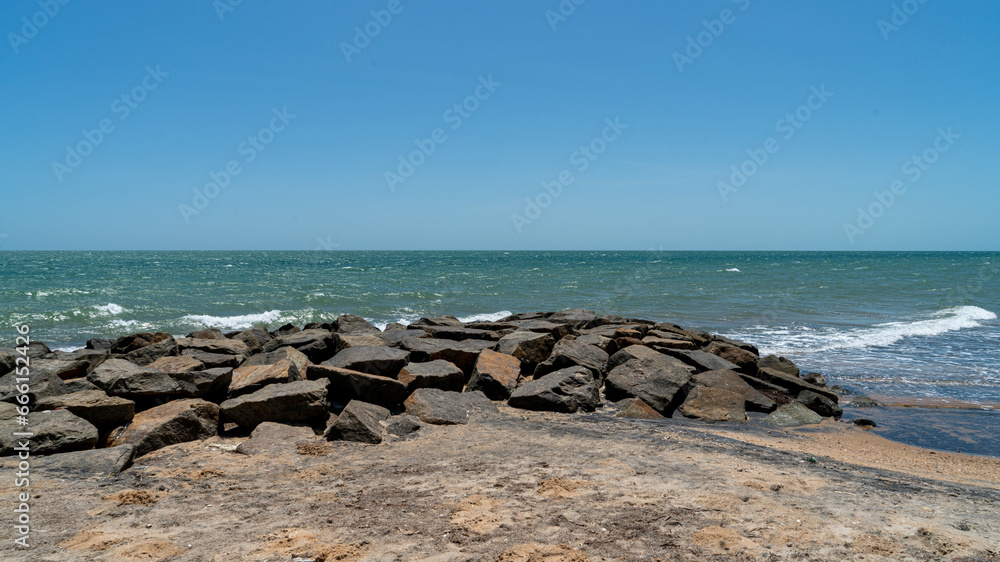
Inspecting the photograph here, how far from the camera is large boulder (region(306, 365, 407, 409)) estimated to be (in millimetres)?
7270

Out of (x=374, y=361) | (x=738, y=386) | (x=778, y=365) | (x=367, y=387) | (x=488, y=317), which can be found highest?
(x=374, y=361)

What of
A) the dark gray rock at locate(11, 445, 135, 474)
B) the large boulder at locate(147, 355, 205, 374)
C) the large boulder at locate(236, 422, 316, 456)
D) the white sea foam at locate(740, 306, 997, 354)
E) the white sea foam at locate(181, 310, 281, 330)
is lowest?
the white sea foam at locate(181, 310, 281, 330)

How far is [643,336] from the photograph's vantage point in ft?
40.3

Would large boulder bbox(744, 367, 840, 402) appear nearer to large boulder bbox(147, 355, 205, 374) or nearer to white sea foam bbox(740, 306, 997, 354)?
white sea foam bbox(740, 306, 997, 354)

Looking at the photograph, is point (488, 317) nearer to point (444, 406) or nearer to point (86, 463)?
point (444, 406)

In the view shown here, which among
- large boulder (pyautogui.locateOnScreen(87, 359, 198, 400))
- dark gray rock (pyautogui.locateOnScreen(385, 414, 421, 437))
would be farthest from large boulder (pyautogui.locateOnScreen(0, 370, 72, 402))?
dark gray rock (pyautogui.locateOnScreen(385, 414, 421, 437))

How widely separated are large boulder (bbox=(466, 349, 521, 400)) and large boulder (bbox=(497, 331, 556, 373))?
84cm

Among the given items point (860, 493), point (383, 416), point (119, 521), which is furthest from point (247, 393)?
point (860, 493)

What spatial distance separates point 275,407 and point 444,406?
6.28 ft

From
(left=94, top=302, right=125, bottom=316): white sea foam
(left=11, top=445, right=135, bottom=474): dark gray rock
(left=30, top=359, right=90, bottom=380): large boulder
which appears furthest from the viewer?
(left=94, top=302, right=125, bottom=316): white sea foam

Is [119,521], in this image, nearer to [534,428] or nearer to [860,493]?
[534,428]

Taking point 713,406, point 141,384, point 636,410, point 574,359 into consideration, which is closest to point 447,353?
point 574,359

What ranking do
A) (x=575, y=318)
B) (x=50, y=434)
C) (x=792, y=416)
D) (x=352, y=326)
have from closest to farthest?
1. (x=50, y=434)
2. (x=792, y=416)
3. (x=352, y=326)
4. (x=575, y=318)

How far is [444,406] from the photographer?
7.14 m
